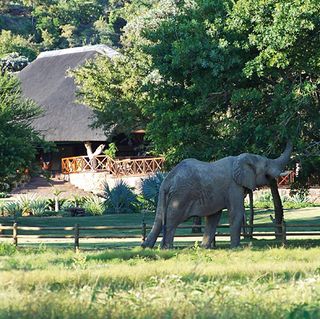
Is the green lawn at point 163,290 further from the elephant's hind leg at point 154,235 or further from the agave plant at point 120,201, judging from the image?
the agave plant at point 120,201

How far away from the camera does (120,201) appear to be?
4525 cm

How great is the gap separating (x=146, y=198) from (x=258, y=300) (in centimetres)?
3369

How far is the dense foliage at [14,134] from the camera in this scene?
107ft

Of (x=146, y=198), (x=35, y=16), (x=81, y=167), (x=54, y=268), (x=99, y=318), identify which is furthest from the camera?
(x=35, y=16)

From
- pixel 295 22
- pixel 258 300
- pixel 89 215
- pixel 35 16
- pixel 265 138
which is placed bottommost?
pixel 89 215

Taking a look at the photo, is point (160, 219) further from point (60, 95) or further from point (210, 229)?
point (60, 95)

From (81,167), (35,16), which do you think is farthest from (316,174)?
(35,16)

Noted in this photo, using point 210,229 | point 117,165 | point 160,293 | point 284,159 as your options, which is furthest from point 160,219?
point 117,165

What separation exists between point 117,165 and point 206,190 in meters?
29.2

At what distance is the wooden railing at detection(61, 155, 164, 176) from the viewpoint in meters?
50.9

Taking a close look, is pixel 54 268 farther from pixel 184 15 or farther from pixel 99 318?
pixel 184 15

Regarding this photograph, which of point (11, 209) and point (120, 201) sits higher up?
point (120, 201)

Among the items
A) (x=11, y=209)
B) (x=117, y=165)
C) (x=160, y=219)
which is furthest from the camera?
(x=117, y=165)

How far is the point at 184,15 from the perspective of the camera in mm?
26641
